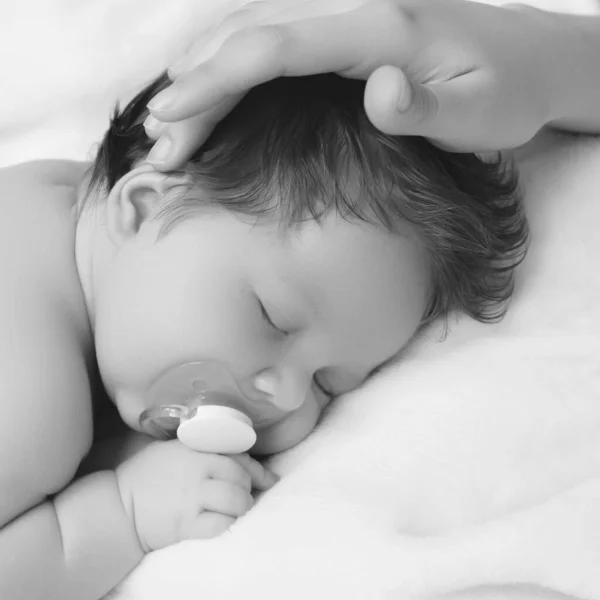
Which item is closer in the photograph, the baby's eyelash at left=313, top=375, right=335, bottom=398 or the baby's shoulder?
the baby's shoulder

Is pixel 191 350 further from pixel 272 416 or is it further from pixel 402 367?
pixel 402 367

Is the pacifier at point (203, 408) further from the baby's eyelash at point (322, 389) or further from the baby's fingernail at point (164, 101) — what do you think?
the baby's fingernail at point (164, 101)

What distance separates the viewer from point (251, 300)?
1006 mm

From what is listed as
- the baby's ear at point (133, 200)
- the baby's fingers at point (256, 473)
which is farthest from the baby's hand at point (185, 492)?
the baby's ear at point (133, 200)

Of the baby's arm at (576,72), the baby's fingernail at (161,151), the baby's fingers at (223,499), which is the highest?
the baby's fingernail at (161,151)

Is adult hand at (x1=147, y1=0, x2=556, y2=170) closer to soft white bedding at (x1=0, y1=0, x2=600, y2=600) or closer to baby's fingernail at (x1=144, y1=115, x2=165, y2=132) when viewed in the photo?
baby's fingernail at (x1=144, y1=115, x2=165, y2=132)

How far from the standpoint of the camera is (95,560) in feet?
3.09

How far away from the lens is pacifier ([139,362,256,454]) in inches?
38.7

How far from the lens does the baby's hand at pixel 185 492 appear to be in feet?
3.15

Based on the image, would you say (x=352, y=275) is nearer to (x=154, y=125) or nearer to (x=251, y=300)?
(x=251, y=300)

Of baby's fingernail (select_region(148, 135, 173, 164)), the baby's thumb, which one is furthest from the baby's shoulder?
the baby's thumb

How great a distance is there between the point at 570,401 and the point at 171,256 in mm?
498

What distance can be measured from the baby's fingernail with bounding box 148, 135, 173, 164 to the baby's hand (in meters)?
0.35

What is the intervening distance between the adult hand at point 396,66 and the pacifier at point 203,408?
0.83 ft
